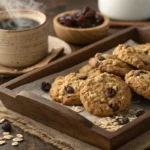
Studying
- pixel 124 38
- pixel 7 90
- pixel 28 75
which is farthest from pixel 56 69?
pixel 124 38

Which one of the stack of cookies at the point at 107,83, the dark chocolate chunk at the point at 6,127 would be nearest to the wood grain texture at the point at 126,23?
the stack of cookies at the point at 107,83

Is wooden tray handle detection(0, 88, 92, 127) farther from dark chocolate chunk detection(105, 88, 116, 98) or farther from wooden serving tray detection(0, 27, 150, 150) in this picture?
dark chocolate chunk detection(105, 88, 116, 98)

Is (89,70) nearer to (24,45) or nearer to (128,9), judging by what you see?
(24,45)

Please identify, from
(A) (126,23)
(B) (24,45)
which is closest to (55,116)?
(B) (24,45)

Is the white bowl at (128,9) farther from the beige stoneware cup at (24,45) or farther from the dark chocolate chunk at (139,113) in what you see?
the dark chocolate chunk at (139,113)

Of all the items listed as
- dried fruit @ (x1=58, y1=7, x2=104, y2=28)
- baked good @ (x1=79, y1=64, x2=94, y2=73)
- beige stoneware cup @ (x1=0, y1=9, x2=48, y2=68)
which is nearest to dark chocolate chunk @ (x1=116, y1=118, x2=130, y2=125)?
baked good @ (x1=79, y1=64, x2=94, y2=73)

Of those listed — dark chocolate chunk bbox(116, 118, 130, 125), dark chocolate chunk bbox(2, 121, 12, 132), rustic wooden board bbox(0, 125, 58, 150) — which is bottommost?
rustic wooden board bbox(0, 125, 58, 150)
